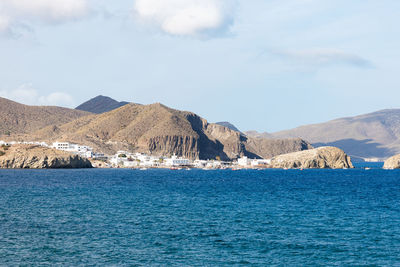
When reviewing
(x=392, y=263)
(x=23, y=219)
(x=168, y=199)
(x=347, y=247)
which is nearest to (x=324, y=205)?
(x=168, y=199)

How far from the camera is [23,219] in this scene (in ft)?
173

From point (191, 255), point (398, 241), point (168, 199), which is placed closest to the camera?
point (191, 255)

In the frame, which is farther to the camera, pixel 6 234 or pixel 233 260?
pixel 6 234

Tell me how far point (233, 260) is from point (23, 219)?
27.8 metres

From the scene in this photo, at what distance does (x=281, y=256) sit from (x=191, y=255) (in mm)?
7175

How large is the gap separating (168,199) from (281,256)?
4337 cm

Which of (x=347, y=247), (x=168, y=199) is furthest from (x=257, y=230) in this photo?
(x=168, y=199)

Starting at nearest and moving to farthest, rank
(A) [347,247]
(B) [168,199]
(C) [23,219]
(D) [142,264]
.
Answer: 1. (D) [142,264]
2. (A) [347,247]
3. (C) [23,219]
4. (B) [168,199]

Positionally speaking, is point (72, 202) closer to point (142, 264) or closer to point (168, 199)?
point (168, 199)

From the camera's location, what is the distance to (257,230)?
4869 centimetres

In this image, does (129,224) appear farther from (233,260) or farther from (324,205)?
(324,205)

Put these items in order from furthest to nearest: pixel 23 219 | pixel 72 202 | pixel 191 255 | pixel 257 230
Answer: pixel 72 202 → pixel 23 219 → pixel 257 230 → pixel 191 255

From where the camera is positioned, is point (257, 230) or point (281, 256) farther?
point (257, 230)

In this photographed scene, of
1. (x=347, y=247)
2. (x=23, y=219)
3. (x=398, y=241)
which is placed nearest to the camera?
(x=347, y=247)
